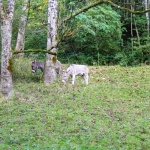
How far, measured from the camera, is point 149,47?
16.1 m

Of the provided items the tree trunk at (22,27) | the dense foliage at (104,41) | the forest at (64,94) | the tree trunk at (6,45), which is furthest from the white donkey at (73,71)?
the dense foliage at (104,41)

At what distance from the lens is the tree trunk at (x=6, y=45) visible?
864 centimetres

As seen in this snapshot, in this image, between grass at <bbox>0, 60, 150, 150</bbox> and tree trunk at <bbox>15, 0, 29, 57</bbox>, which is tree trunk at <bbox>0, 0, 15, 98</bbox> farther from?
tree trunk at <bbox>15, 0, 29, 57</bbox>

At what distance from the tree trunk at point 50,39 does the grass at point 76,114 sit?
1.46 ft

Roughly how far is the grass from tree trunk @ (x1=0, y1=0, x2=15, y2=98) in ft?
1.35

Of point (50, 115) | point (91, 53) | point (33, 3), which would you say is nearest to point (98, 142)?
point (50, 115)

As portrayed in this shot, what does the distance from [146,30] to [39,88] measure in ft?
33.5

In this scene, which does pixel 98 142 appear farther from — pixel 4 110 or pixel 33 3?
pixel 33 3

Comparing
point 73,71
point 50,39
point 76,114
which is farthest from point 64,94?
point 50,39

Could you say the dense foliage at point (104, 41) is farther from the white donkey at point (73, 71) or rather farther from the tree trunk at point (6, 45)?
the tree trunk at point (6, 45)

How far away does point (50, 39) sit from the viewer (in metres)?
10.5

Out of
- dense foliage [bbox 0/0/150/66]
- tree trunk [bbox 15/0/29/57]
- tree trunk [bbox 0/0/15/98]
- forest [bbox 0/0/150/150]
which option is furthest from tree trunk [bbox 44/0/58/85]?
dense foliage [bbox 0/0/150/66]

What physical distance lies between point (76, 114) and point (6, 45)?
9.79 feet

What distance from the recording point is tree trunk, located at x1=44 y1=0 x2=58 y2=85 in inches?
407
